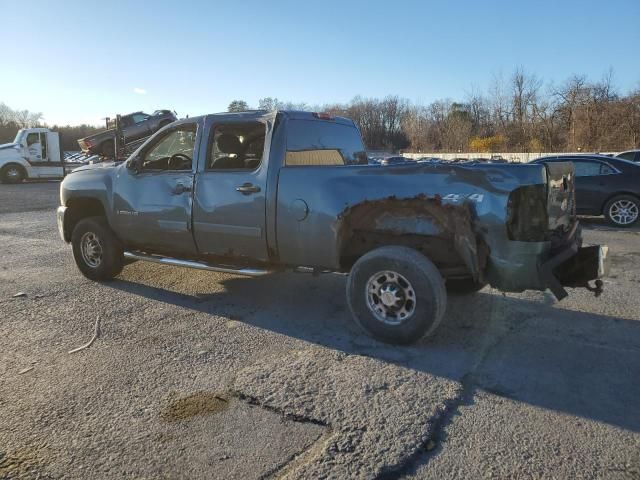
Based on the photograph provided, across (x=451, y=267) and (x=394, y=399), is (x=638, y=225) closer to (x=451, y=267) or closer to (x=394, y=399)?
(x=451, y=267)

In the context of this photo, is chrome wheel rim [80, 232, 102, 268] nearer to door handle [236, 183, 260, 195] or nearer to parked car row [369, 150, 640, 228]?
door handle [236, 183, 260, 195]

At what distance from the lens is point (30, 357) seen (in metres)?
4.04

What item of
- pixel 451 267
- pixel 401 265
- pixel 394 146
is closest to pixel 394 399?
pixel 401 265

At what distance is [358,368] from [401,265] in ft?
2.93

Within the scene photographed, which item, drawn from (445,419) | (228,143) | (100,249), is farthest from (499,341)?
(100,249)

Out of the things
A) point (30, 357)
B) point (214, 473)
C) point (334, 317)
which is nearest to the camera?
point (214, 473)

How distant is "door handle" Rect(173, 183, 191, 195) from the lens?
17.4ft

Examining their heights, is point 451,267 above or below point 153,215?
below

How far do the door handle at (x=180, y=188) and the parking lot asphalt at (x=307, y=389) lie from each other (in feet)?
3.88

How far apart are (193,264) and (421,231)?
2478 millimetres

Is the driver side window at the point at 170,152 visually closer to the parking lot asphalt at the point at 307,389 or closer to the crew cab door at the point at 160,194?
the crew cab door at the point at 160,194

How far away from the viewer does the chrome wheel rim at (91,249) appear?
6151 mm

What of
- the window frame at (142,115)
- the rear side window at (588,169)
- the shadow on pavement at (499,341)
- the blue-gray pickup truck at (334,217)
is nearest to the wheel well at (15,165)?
the window frame at (142,115)

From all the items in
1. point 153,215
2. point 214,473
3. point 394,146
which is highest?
point 394,146
